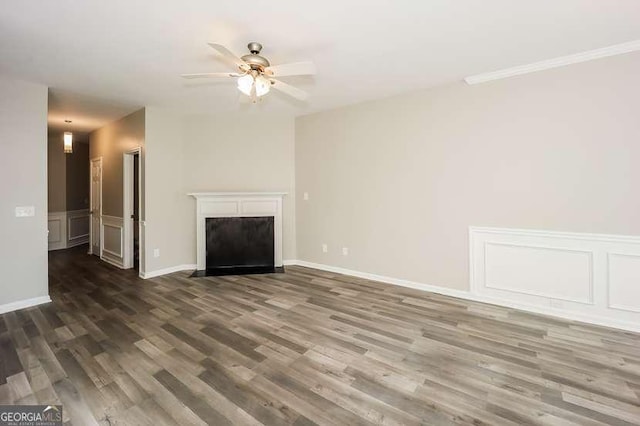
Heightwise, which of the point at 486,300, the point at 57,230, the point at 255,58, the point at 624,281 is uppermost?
the point at 255,58

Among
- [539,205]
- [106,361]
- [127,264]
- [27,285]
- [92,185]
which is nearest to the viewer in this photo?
[106,361]

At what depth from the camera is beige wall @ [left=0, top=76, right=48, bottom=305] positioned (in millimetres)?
3199

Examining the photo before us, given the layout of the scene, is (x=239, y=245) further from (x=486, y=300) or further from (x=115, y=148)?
(x=486, y=300)

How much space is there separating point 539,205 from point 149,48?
4288 millimetres

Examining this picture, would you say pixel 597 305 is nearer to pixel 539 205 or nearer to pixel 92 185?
pixel 539 205

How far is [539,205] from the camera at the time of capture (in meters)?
3.07

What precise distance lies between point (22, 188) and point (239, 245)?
275 centimetres

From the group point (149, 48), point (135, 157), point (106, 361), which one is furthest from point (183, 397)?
point (135, 157)

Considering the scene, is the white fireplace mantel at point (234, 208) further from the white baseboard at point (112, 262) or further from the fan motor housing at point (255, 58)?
the fan motor housing at point (255, 58)

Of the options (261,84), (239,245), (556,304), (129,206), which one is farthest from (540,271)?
(129,206)

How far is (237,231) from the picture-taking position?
4.84m

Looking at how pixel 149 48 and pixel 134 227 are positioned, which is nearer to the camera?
pixel 149 48

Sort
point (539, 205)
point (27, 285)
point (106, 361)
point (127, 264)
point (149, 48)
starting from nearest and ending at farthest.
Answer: point (106, 361) < point (149, 48) < point (539, 205) < point (27, 285) < point (127, 264)

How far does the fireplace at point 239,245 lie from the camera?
4762mm
